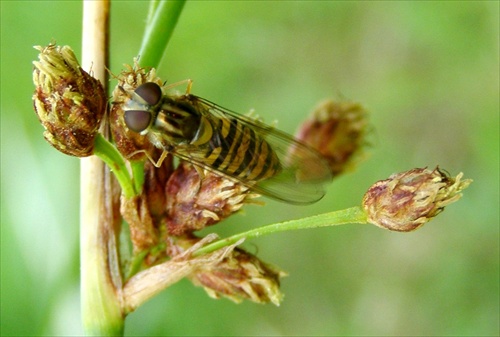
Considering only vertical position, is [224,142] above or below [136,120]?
above

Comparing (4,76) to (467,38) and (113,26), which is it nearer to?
(113,26)

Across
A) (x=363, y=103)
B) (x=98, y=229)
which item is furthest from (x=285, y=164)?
(x=363, y=103)

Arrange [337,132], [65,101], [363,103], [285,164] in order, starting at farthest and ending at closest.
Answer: [363,103] < [337,132] < [285,164] < [65,101]

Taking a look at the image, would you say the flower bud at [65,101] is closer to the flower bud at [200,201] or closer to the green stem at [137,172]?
the green stem at [137,172]

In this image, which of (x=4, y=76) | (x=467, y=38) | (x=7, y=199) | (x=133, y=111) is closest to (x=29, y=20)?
(x=4, y=76)

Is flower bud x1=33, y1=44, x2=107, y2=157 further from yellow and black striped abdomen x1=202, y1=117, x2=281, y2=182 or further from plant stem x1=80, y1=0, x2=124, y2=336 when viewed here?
yellow and black striped abdomen x1=202, y1=117, x2=281, y2=182

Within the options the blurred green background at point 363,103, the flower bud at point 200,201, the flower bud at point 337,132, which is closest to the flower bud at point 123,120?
the flower bud at point 200,201

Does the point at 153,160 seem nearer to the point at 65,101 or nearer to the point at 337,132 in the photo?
the point at 65,101
